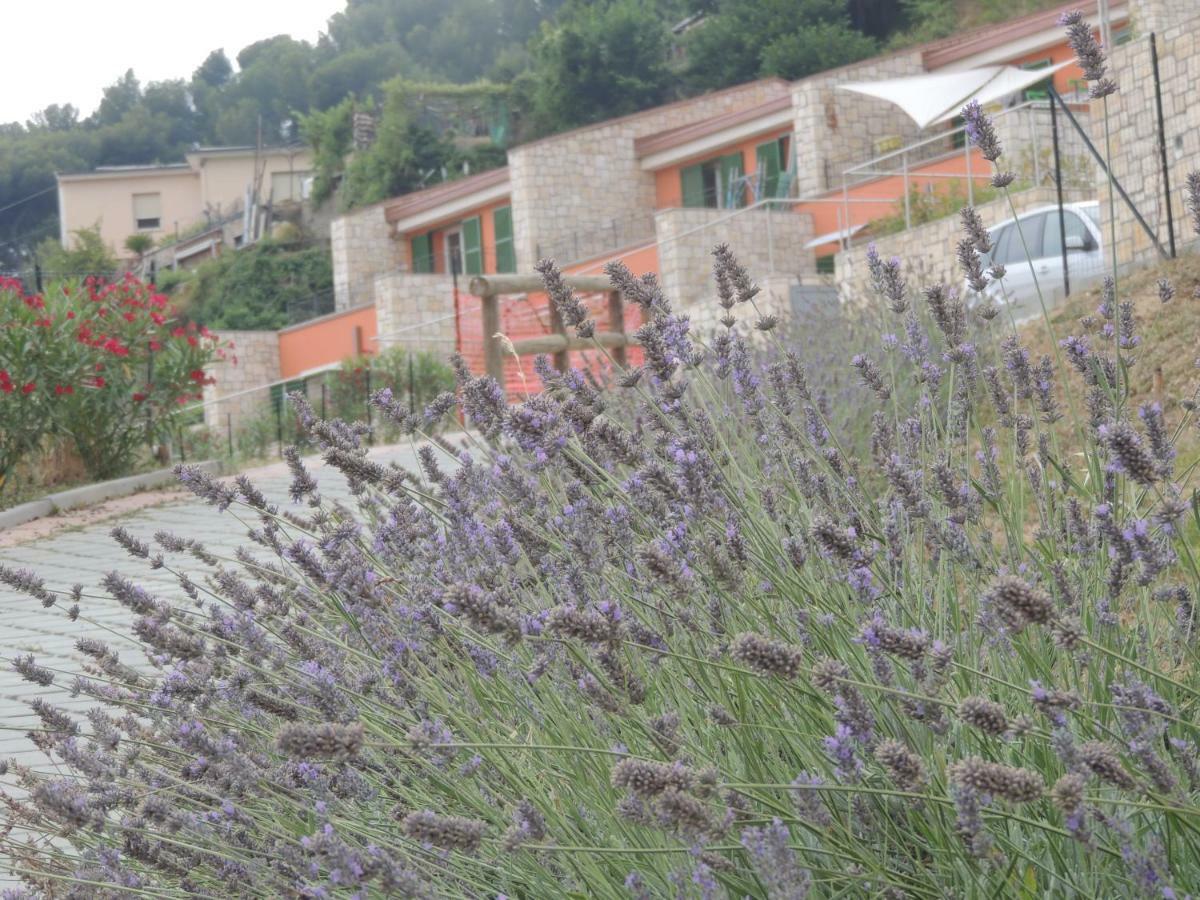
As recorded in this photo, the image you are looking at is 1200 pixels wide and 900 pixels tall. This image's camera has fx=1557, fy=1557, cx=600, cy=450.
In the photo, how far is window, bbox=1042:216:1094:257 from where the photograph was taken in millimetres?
15336

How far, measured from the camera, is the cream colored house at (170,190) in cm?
6128

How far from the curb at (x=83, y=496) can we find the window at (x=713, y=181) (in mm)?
20980

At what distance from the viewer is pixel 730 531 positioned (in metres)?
2.51

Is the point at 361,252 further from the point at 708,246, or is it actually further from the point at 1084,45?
the point at 1084,45

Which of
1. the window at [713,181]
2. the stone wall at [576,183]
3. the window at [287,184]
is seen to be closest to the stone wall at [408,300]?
the stone wall at [576,183]

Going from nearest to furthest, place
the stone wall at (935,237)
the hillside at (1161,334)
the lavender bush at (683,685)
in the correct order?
1. the lavender bush at (683,685)
2. the hillside at (1161,334)
3. the stone wall at (935,237)

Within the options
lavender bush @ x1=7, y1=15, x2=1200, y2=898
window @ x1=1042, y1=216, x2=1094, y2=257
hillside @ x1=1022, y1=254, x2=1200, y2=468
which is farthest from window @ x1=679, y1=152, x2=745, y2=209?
lavender bush @ x1=7, y1=15, x2=1200, y2=898

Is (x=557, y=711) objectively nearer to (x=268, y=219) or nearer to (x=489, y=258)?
(x=489, y=258)

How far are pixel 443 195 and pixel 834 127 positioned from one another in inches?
422

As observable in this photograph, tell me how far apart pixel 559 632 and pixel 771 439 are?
71.5 inches

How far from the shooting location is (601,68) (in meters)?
44.7

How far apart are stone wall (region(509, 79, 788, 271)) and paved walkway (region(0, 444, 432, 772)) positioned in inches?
807

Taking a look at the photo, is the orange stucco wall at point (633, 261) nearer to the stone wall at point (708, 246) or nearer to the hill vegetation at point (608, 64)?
the stone wall at point (708, 246)

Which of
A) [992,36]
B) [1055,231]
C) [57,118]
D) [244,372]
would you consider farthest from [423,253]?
[57,118]
